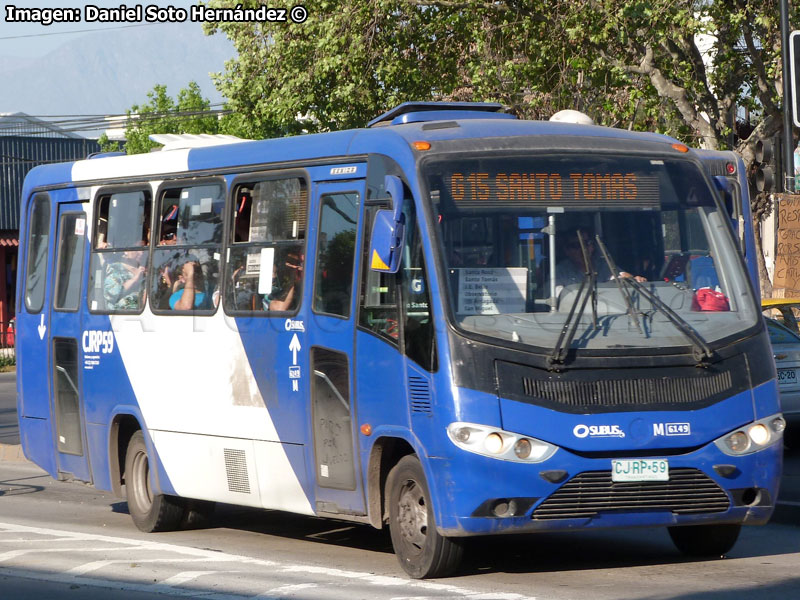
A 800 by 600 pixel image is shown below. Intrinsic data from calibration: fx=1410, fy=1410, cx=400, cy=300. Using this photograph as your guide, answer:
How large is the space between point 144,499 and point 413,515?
13.0 feet

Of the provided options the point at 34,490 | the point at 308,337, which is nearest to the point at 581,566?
the point at 308,337

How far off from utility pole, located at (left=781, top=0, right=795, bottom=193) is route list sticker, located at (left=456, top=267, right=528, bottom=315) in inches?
219

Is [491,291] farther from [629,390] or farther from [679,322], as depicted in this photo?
[679,322]

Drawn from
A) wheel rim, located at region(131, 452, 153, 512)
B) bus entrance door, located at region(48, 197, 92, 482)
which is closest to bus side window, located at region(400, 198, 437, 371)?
wheel rim, located at region(131, 452, 153, 512)

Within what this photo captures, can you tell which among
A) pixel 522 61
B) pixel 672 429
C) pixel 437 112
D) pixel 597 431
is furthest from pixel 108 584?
pixel 522 61

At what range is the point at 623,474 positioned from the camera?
816cm

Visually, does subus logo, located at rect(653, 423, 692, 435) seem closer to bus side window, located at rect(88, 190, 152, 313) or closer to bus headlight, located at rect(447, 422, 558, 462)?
bus headlight, located at rect(447, 422, 558, 462)

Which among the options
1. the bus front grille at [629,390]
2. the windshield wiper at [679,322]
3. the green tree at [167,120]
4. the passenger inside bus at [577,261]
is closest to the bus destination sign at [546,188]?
the passenger inside bus at [577,261]

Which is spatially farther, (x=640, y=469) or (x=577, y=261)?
(x=577, y=261)

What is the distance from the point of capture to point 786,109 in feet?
43.5

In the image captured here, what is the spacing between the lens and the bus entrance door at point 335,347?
9.24 metres

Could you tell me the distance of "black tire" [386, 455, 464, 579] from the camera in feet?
27.5

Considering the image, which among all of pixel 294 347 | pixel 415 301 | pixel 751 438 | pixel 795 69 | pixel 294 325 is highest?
pixel 795 69

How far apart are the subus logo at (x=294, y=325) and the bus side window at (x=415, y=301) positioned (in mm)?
1303
